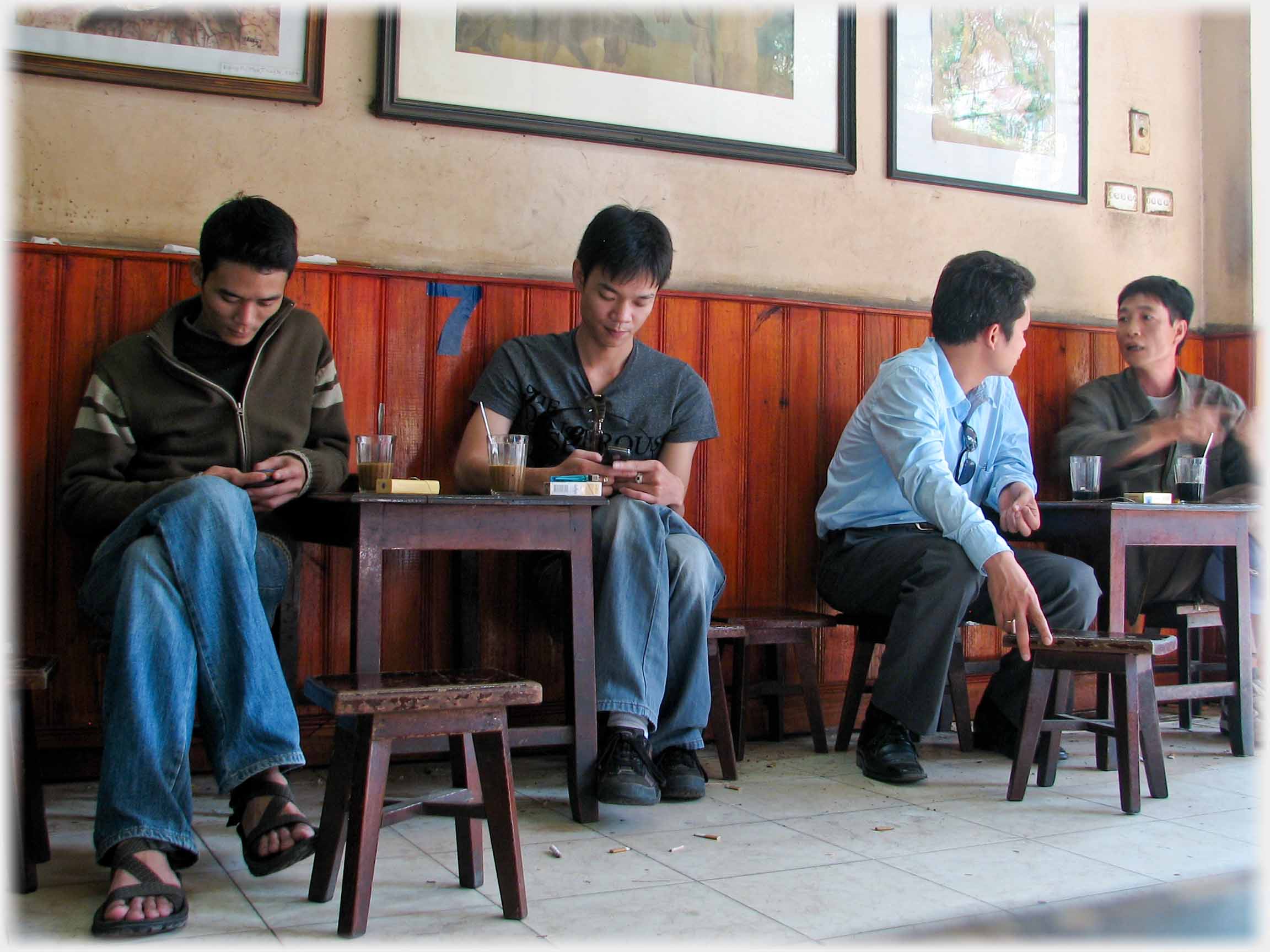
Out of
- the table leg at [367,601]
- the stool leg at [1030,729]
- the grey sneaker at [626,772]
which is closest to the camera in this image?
the table leg at [367,601]

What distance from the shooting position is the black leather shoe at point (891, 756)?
2471mm

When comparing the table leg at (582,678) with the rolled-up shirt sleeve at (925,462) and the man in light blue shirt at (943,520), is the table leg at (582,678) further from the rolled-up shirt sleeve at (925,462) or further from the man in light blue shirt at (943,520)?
the rolled-up shirt sleeve at (925,462)

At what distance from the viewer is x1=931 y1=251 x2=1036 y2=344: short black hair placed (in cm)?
275

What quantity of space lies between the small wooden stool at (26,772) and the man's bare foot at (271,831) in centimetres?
32

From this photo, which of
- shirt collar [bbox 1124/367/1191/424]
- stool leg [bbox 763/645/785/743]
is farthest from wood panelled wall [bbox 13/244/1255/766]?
shirt collar [bbox 1124/367/1191/424]

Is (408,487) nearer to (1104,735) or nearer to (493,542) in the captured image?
(493,542)

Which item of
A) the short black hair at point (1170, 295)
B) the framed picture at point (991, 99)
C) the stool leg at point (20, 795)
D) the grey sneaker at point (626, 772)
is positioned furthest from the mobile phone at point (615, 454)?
the short black hair at point (1170, 295)

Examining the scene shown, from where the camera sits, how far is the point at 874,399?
2787 millimetres

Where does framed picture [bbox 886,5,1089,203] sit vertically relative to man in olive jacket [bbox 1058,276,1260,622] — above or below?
above

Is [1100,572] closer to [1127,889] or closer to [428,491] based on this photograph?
[1127,889]

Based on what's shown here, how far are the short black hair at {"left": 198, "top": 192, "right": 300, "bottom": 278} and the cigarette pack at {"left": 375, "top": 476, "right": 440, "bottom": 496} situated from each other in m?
0.52

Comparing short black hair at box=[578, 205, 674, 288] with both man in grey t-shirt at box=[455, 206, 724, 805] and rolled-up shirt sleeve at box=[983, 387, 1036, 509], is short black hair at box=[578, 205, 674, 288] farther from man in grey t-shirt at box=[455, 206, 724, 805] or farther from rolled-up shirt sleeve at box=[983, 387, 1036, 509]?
rolled-up shirt sleeve at box=[983, 387, 1036, 509]

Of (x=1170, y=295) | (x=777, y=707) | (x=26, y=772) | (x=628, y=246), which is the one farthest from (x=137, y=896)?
(x=1170, y=295)

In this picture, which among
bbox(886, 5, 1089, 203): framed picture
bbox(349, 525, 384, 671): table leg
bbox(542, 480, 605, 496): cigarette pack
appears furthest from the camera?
Result: bbox(886, 5, 1089, 203): framed picture
